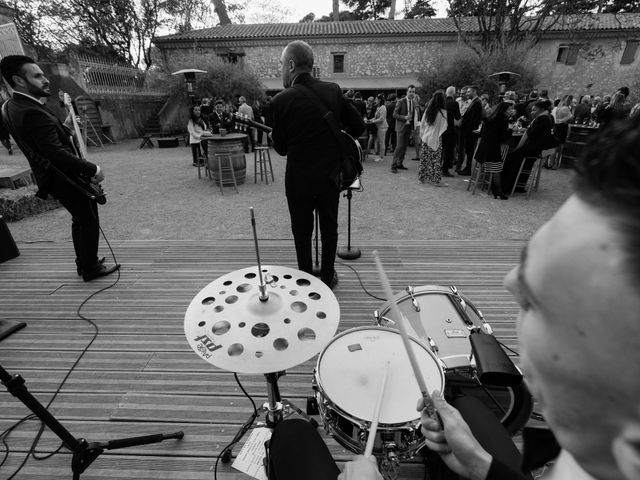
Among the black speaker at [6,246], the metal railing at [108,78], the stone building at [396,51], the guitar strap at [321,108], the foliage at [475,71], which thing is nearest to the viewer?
the guitar strap at [321,108]

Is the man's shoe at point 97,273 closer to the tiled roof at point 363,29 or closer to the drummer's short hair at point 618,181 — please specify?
the drummer's short hair at point 618,181

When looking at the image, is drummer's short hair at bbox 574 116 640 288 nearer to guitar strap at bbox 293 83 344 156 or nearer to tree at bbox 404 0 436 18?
guitar strap at bbox 293 83 344 156

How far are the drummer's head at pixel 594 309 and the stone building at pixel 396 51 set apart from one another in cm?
2204

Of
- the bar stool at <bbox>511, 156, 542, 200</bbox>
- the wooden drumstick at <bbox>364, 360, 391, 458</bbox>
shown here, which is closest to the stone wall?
the bar stool at <bbox>511, 156, 542, 200</bbox>

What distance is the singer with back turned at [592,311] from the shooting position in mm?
350

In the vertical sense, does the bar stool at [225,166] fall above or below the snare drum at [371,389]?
below

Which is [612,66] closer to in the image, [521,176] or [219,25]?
[521,176]

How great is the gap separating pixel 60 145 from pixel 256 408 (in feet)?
9.52

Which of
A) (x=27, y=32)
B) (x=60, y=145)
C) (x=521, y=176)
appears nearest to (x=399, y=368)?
(x=60, y=145)

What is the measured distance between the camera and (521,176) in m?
6.43

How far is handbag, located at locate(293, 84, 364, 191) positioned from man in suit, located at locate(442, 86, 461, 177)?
16.8 feet

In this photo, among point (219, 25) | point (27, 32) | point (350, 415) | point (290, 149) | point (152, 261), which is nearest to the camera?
point (350, 415)

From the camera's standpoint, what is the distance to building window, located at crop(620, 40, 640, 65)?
20156 millimetres

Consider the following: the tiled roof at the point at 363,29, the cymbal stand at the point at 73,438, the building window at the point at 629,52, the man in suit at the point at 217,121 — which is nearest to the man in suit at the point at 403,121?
the man in suit at the point at 217,121
